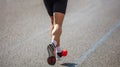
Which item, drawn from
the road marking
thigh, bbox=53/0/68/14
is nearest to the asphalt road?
→ the road marking

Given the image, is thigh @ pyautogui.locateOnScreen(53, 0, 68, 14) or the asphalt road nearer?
thigh @ pyautogui.locateOnScreen(53, 0, 68, 14)

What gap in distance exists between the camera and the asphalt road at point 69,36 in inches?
222

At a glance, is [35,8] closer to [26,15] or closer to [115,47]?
[26,15]

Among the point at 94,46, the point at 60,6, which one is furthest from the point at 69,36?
the point at 60,6

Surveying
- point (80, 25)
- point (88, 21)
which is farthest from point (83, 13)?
point (80, 25)

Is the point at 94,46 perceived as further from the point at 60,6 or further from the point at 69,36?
the point at 60,6

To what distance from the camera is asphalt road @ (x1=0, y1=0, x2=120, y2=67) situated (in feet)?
18.5

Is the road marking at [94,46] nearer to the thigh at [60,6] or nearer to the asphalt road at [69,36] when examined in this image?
the asphalt road at [69,36]

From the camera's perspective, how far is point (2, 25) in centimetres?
882

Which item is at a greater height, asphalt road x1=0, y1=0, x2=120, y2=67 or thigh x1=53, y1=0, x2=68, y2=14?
thigh x1=53, y1=0, x2=68, y2=14

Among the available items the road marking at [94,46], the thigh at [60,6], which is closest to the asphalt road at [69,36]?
the road marking at [94,46]

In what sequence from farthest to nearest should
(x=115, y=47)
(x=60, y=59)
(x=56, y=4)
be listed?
(x=115, y=47), (x=60, y=59), (x=56, y=4)

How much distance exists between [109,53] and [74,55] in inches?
28.7

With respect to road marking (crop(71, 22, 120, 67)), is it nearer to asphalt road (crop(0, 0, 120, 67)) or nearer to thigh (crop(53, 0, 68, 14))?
asphalt road (crop(0, 0, 120, 67))
